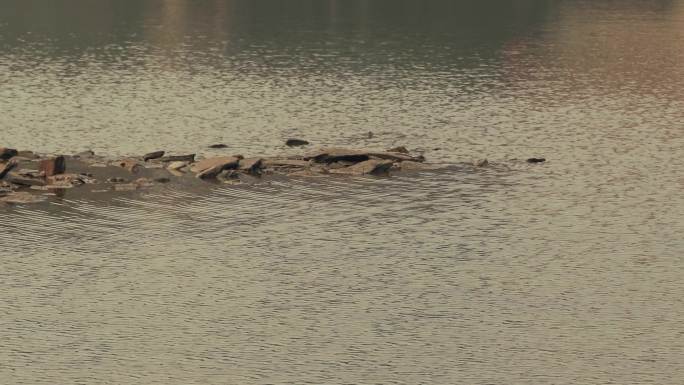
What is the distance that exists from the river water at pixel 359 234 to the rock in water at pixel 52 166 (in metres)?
4.14

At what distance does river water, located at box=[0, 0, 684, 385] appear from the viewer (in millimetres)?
48688

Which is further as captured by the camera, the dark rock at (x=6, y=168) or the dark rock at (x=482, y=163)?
the dark rock at (x=482, y=163)

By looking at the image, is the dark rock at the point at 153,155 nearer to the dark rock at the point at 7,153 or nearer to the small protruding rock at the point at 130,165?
the small protruding rock at the point at 130,165

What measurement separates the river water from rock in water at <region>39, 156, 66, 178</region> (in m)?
4.14

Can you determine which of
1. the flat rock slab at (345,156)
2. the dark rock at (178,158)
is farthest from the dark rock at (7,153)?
the flat rock slab at (345,156)

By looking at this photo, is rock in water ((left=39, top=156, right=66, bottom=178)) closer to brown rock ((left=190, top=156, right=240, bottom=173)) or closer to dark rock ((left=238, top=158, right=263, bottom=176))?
brown rock ((left=190, top=156, right=240, bottom=173))

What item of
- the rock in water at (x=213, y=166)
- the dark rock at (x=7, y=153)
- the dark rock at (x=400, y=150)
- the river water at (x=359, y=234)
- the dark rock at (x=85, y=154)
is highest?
the dark rock at (x=7, y=153)

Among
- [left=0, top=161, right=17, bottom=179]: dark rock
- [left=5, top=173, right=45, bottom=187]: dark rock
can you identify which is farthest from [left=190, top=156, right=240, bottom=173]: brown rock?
[left=0, top=161, right=17, bottom=179]: dark rock

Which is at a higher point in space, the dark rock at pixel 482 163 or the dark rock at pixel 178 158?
the dark rock at pixel 178 158

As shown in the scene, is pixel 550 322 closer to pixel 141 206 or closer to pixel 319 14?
pixel 141 206

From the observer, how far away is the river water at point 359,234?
48.7 meters

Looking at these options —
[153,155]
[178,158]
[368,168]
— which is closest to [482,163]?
[368,168]

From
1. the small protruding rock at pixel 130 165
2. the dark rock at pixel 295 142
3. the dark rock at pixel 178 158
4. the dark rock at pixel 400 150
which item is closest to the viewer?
the small protruding rock at pixel 130 165

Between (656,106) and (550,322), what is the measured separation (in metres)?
51.3
